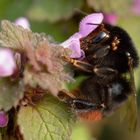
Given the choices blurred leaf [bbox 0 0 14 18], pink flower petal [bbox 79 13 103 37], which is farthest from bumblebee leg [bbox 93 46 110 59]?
blurred leaf [bbox 0 0 14 18]

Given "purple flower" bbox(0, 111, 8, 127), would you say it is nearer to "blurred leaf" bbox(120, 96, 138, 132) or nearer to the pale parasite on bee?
the pale parasite on bee

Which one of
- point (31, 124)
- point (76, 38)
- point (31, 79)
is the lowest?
→ point (31, 124)

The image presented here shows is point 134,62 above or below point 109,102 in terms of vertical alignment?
above

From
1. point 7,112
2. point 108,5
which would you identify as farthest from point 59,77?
point 108,5

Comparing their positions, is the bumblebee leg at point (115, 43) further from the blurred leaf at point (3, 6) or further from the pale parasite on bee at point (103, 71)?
the blurred leaf at point (3, 6)

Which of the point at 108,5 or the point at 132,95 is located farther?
the point at 108,5

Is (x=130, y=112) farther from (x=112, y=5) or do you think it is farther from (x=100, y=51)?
(x=112, y=5)

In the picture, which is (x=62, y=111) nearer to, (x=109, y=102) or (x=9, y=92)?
(x=9, y=92)
